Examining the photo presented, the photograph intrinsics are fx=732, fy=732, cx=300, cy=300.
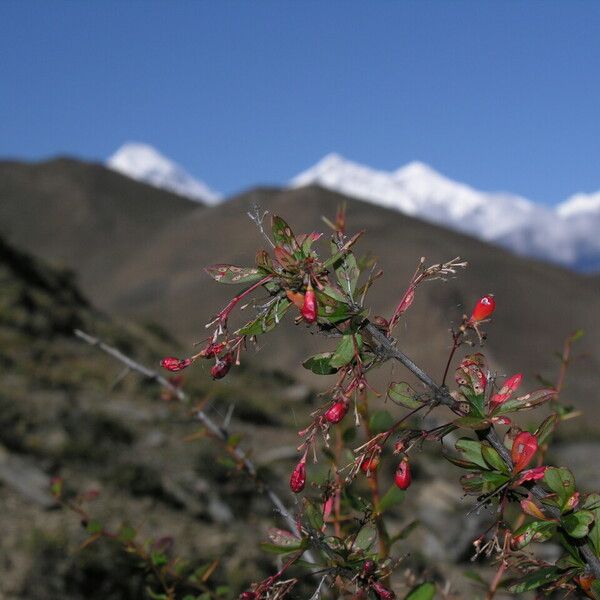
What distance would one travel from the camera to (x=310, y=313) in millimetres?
896

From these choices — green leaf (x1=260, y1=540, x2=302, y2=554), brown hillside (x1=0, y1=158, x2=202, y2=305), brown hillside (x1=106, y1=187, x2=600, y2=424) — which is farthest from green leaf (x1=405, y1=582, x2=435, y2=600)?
brown hillside (x1=0, y1=158, x2=202, y2=305)

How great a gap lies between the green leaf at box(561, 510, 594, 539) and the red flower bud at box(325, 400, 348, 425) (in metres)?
0.34

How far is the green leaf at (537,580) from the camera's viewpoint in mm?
1019

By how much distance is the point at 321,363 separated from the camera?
0.98 metres

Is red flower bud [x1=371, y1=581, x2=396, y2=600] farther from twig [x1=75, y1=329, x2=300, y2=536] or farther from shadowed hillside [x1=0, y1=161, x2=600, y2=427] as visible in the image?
shadowed hillside [x1=0, y1=161, x2=600, y2=427]

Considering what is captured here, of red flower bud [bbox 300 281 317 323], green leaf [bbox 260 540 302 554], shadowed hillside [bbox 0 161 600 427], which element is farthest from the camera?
shadowed hillside [bbox 0 161 600 427]

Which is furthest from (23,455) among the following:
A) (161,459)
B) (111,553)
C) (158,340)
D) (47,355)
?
(158,340)

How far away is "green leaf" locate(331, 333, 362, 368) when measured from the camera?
95 cm

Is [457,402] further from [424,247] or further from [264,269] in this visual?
[424,247]

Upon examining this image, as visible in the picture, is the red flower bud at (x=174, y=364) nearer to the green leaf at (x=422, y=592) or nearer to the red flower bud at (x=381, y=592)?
the red flower bud at (x=381, y=592)

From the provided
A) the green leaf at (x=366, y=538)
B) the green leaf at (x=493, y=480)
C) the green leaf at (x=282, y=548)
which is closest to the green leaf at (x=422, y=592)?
the green leaf at (x=366, y=538)

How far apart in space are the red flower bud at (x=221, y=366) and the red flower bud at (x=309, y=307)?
0.53 ft

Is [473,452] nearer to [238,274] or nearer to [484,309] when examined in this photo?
[484,309]

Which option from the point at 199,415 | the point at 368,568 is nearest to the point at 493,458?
the point at 368,568
